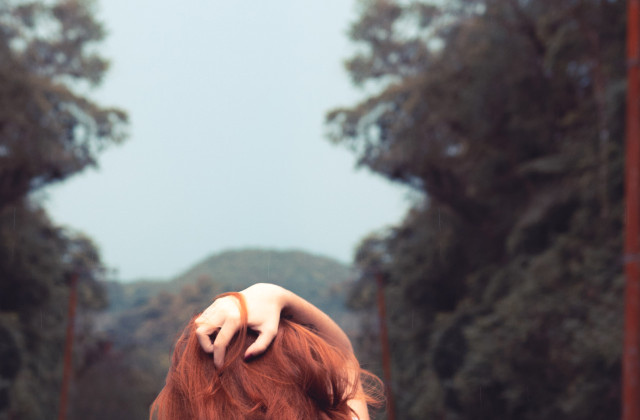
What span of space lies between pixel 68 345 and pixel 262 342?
10301 millimetres

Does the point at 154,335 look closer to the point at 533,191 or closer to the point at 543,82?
the point at 533,191

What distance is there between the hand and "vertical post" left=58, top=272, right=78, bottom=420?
31.6ft

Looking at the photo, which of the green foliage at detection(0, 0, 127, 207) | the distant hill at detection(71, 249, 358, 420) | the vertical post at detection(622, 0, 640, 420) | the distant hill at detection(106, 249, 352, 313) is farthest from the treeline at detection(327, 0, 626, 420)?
the green foliage at detection(0, 0, 127, 207)

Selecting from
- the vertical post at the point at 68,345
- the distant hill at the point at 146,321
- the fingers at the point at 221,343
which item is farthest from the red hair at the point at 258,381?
the distant hill at the point at 146,321

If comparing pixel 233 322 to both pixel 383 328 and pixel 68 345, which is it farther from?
pixel 383 328

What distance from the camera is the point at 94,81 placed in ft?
33.0

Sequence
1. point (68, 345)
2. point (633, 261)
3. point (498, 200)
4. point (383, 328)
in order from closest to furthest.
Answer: point (633, 261) < point (498, 200) < point (68, 345) < point (383, 328)

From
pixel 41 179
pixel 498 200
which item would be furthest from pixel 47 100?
pixel 498 200

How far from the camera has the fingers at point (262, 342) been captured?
553mm

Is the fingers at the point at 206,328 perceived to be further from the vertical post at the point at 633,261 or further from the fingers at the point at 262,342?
the vertical post at the point at 633,261

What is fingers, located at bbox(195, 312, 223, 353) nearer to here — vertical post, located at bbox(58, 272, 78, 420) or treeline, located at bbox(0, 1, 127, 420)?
treeline, located at bbox(0, 1, 127, 420)

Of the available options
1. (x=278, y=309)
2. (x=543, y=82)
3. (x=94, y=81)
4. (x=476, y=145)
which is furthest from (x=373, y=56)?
(x=278, y=309)

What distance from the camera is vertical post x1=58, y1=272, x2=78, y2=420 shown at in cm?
952

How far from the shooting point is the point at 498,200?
9.03 meters
